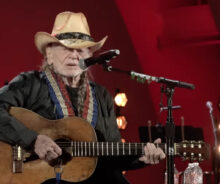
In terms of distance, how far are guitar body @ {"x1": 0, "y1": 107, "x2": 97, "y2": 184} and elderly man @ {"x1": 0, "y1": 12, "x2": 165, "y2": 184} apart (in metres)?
0.06

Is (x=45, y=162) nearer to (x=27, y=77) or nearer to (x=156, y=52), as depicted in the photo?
(x=27, y=77)

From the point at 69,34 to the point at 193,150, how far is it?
1333mm

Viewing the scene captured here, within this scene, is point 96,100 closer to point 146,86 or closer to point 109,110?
point 109,110

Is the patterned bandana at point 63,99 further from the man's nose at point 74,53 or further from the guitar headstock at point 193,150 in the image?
the guitar headstock at point 193,150

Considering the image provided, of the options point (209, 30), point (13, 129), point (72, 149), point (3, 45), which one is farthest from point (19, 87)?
point (209, 30)

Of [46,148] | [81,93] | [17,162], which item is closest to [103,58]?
[46,148]

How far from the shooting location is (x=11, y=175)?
3516 millimetres

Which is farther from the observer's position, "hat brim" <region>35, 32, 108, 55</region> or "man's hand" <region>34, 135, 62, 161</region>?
"hat brim" <region>35, 32, 108, 55</region>

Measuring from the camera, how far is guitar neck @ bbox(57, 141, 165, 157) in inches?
141

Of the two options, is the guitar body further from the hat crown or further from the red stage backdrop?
the red stage backdrop

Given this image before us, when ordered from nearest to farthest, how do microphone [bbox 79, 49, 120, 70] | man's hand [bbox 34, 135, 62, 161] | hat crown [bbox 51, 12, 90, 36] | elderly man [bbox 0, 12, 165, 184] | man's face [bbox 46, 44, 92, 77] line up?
microphone [bbox 79, 49, 120, 70], man's hand [bbox 34, 135, 62, 161], elderly man [bbox 0, 12, 165, 184], man's face [bbox 46, 44, 92, 77], hat crown [bbox 51, 12, 90, 36]

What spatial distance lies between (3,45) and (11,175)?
3.36 metres

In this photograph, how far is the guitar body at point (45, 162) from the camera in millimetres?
3525

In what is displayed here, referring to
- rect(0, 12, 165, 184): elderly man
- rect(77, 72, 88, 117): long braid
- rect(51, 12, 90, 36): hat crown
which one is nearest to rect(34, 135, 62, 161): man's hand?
rect(0, 12, 165, 184): elderly man
